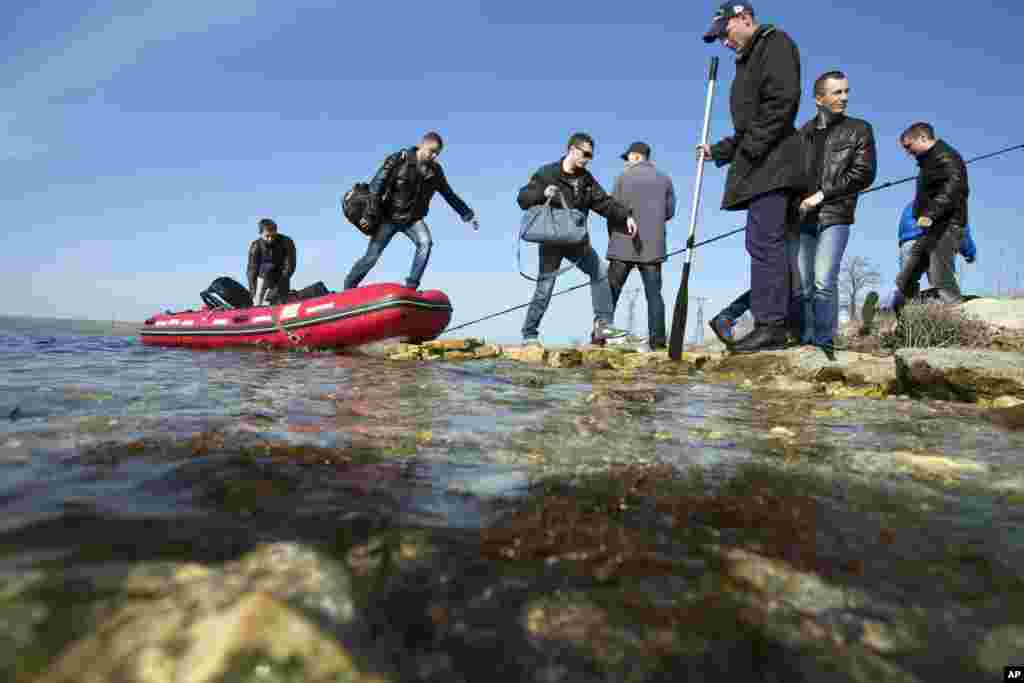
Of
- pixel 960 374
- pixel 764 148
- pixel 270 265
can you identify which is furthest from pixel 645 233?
pixel 270 265

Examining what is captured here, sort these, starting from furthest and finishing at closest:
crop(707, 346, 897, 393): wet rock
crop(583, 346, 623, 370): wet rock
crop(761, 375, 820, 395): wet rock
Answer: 1. crop(583, 346, 623, 370): wet rock
2. crop(707, 346, 897, 393): wet rock
3. crop(761, 375, 820, 395): wet rock

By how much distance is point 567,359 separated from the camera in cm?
665

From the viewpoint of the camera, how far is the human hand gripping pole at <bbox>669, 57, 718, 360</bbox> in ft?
19.5

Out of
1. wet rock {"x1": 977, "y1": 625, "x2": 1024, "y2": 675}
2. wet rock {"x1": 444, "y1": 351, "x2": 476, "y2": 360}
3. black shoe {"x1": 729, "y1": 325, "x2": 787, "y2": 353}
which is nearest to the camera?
wet rock {"x1": 977, "y1": 625, "x2": 1024, "y2": 675}

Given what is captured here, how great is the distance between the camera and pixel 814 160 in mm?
5398

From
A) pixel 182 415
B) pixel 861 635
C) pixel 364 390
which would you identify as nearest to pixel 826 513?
pixel 861 635

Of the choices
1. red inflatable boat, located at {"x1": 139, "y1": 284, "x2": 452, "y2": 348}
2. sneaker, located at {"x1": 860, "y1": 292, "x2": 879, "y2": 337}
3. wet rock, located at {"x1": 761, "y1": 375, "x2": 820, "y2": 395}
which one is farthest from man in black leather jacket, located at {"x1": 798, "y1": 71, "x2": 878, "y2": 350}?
red inflatable boat, located at {"x1": 139, "y1": 284, "x2": 452, "y2": 348}

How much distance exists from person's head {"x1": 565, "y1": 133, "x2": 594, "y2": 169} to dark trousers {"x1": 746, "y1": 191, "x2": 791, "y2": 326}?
8.53 ft

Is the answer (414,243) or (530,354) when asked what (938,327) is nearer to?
(530,354)

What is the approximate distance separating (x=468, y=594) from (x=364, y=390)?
274 centimetres

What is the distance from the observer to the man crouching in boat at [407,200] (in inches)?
328

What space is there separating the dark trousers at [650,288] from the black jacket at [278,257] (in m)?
7.15

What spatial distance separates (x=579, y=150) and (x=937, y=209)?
396 centimetres

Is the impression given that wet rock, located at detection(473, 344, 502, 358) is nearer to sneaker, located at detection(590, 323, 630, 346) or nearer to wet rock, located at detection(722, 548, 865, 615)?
sneaker, located at detection(590, 323, 630, 346)
